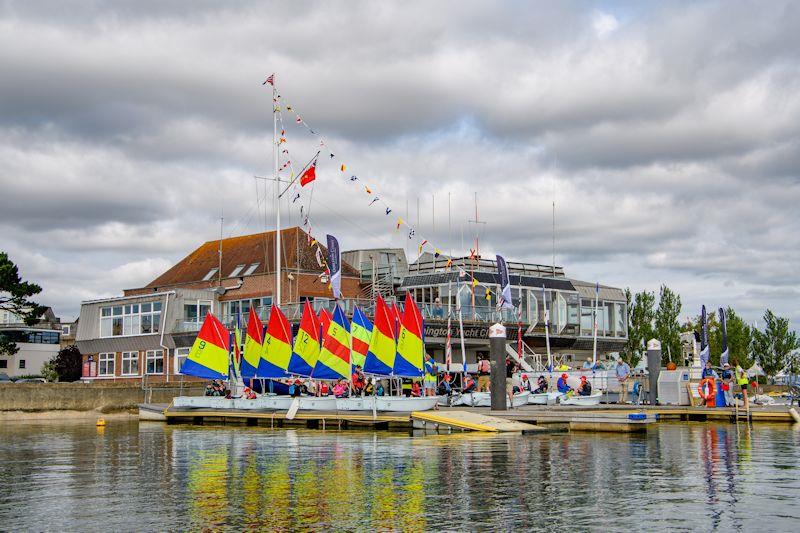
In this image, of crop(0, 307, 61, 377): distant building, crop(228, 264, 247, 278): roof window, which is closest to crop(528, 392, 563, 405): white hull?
crop(228, 264, 247, 278): roof window

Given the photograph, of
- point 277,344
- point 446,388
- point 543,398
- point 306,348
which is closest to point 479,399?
point 446,388

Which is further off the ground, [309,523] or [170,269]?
[170,269]

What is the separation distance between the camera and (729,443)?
1190 inches

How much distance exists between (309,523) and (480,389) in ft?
104

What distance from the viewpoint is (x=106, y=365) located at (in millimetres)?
70125

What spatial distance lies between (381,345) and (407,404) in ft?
9.74

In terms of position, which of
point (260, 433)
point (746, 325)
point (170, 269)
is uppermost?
point (170, 269)

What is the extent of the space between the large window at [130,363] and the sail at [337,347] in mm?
28746

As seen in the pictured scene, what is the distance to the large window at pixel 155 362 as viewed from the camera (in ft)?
218

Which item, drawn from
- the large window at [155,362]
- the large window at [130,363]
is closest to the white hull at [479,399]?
the large window at [155,362]

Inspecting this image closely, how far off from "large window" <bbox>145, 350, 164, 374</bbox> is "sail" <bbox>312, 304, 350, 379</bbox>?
26.1m

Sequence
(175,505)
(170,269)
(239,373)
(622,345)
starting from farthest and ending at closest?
1. (170,269)
2. (622,345)
3. (239,373)
4. (175,505)

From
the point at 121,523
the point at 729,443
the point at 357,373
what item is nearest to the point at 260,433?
the point at 357,373

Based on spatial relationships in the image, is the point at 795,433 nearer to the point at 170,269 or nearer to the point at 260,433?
the point at 260,433
